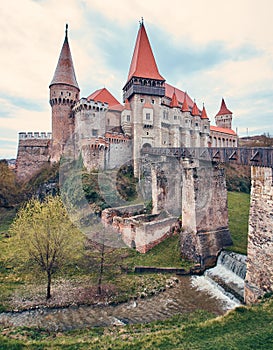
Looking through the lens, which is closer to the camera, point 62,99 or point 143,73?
point 62,99

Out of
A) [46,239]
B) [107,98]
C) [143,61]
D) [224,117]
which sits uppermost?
[143,61]

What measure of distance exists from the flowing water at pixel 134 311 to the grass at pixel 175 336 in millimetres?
865

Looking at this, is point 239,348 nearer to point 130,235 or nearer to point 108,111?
point 130,235

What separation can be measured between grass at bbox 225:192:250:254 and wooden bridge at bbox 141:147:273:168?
18.7 ft

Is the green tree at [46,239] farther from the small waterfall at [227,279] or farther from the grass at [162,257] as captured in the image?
the small waterfall at [227,279]

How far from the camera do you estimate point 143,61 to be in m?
33.5

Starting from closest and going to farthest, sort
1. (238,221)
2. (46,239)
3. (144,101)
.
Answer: (46,239)
(238,221)
(144,101)

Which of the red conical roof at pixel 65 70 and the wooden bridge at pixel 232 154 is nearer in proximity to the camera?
the wooden bridge at pixel 232 154

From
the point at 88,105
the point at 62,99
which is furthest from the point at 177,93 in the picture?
the point at 62,99

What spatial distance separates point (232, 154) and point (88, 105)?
20007 mm

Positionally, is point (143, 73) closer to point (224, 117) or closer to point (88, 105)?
point (88, 105)

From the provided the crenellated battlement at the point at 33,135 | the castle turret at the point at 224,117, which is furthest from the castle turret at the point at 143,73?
the castle turret at the point at 224,117

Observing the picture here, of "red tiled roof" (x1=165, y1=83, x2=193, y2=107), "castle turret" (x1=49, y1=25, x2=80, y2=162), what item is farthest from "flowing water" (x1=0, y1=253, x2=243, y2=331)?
"red tiled roof" (x1=165, y1=83, x2=193, y2=107)

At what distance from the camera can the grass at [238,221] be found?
52.5ft
